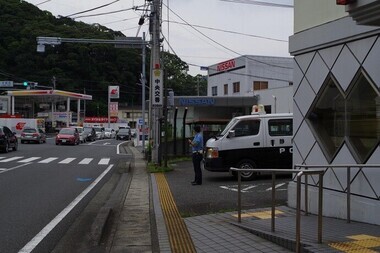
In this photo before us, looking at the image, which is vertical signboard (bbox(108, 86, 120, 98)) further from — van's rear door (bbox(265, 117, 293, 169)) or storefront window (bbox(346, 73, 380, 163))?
storefront window (bbox(346, 73, 380, 163))

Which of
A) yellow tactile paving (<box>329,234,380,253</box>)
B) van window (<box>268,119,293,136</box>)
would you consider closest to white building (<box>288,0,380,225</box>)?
yellow tactile paving (<box>329,234,380,253</box>)

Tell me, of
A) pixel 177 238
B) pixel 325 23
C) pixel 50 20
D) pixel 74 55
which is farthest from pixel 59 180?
pixel 74 55

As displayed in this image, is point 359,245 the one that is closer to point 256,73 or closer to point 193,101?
point 193,101

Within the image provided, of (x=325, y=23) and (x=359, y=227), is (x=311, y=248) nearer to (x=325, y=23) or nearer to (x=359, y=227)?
(x=359, y=227)

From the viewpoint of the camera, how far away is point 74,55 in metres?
78.2

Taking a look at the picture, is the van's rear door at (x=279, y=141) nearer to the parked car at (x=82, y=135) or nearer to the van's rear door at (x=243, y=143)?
the van's rear door at (x=243, y=143)

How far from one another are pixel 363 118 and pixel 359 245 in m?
2.80

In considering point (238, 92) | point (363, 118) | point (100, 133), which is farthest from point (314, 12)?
point (100, 133)

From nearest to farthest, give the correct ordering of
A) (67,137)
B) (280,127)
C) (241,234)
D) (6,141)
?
1. (241,234)
2. (280,127)
3. (6,141)
4. (67,137)

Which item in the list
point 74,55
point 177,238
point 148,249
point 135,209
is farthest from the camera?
point 74,55

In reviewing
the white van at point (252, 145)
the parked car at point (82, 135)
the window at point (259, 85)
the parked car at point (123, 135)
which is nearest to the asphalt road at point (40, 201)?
the white van at point (252, 145)

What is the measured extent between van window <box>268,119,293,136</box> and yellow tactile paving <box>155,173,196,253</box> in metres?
4.82

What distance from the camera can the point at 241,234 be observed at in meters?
7.20

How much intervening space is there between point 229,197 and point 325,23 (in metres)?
4.88
